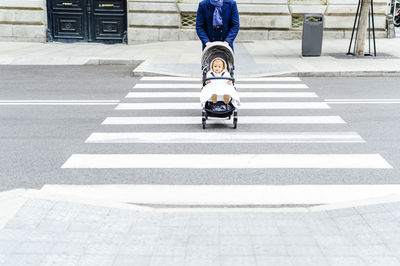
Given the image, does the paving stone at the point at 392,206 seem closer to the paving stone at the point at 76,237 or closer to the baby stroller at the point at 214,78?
the paving stone at the point at 76,237

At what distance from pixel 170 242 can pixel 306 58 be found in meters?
13.4

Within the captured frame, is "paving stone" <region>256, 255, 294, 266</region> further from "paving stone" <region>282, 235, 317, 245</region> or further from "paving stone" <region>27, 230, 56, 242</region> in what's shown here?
"paving stone" <region>27, 230, 56, 242</region>

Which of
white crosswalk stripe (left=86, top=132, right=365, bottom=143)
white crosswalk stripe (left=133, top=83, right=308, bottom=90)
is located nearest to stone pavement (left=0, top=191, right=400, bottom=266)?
white crosswalk stripe (left=86, top=132, right=365, bottom=143)

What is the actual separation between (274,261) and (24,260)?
5.69 feet

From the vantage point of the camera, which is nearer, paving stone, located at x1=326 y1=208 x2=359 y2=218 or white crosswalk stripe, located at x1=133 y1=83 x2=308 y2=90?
paving stone, located at x1=326 y1=208 x2=359 y2=218

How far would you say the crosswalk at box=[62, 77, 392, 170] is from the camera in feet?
23.7

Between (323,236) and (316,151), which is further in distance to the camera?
(316,151)

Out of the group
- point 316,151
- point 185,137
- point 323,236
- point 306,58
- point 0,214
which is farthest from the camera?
point 306,58

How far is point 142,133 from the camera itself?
873 cm

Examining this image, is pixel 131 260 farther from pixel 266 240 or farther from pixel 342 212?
pixel 342 212

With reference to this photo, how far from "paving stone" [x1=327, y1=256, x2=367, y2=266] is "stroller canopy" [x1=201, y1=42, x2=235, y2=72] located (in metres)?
5.53

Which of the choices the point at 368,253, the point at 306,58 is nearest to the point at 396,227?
the point at 368,253

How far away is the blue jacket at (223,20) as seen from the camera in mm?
9820

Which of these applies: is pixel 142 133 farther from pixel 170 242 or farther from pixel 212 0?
pixel 170 242
